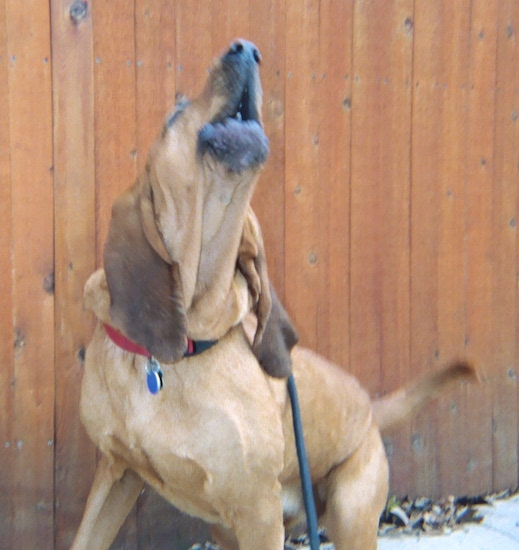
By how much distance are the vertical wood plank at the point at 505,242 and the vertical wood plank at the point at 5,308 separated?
2.73m

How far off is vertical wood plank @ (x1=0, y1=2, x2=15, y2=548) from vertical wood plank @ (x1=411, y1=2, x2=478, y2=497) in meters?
2.14

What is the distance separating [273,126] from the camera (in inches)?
141

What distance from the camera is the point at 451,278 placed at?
4.12 m

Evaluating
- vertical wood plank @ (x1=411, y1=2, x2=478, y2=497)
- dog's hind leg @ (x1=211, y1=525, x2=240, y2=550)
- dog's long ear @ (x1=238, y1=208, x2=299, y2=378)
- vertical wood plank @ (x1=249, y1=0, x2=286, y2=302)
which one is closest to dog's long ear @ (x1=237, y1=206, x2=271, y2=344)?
dog's long ear @ (x1=238, y1=208, x2=299, y2=378)

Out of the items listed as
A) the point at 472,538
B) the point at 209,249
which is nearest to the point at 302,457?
the point at 209,249

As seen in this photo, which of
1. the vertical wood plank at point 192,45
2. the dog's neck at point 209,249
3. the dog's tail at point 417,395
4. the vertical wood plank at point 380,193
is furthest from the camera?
the vertical wood plank at point 380,193

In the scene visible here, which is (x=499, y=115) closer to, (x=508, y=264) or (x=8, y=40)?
(x=508, y=264)

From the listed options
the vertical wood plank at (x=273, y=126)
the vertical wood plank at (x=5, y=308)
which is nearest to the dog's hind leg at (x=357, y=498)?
the vertical wood plank at (x=273, y=126)

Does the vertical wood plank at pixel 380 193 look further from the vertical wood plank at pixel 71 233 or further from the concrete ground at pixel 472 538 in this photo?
the vertical wood plank at pixel 71 233

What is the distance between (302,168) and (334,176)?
0.64 feet

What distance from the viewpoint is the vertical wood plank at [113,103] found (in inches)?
124

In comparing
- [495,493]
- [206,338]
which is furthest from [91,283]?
[495,493]

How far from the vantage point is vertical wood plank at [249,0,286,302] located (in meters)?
3.52

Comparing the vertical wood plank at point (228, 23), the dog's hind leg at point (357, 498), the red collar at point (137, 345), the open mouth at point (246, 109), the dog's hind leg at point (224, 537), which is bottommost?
the dog's hind leg at point (224, 537)
